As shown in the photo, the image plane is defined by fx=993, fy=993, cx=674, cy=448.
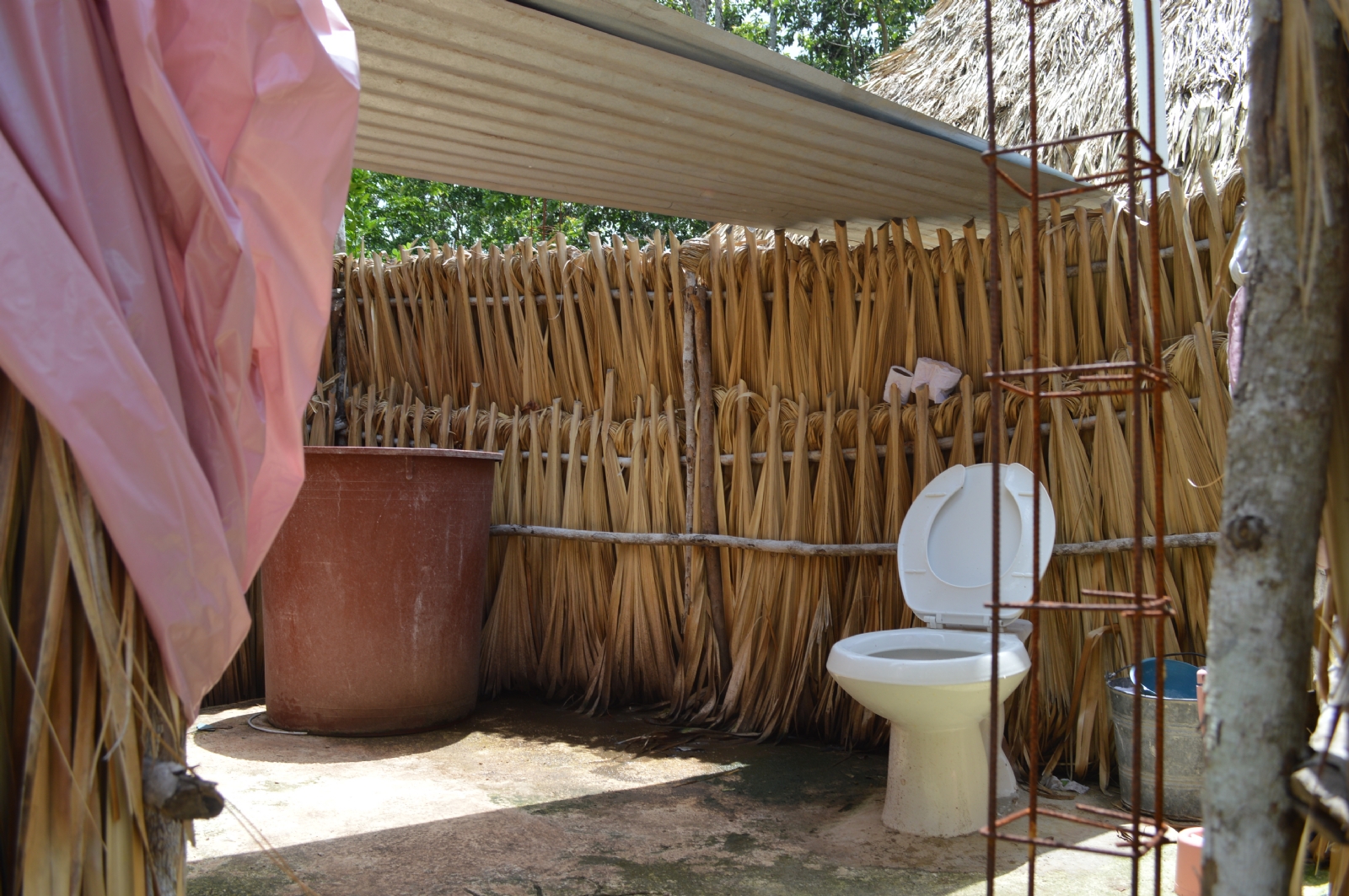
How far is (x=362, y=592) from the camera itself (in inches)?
149

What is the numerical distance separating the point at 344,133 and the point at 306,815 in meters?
2.16

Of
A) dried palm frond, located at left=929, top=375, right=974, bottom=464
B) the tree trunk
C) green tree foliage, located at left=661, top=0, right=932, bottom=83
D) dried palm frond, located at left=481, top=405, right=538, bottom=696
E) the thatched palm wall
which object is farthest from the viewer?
green tree foliage, located at left=661, top=0, right=932, bottom=83

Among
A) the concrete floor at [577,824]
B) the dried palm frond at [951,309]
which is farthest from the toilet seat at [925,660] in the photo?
the dried palm frond at [951,309]

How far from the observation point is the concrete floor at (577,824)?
8.21 feet

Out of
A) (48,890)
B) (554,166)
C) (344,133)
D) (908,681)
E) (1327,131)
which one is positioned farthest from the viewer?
(554,166)

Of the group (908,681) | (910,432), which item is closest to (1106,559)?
(910,432)

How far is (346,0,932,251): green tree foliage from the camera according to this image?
12203 millimetres

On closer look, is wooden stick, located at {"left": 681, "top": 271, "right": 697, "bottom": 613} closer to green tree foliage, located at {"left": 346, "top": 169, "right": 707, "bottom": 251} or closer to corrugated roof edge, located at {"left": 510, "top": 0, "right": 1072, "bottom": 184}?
corrugated roof edge, located at {"left": 510, "top": 0, "right": 1072, "bottom": 184}

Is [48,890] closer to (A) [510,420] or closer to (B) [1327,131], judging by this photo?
(B) [1327,131]

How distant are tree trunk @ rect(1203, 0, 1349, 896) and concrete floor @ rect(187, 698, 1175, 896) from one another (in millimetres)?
1335

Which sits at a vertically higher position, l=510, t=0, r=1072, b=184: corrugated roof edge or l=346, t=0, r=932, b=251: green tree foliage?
l=346, t=0, r=932, b=251: green tree foliage

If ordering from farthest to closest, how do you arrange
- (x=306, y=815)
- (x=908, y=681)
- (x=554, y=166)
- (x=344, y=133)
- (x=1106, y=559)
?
(x=554, y=166)
(x=1106, y=559)
(x=306, y=815)
(x=908, y=681)
(x=344, y=133)

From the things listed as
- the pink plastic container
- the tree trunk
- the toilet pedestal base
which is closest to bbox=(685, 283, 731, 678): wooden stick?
the toilet pedestal base

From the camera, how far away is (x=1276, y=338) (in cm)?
126
